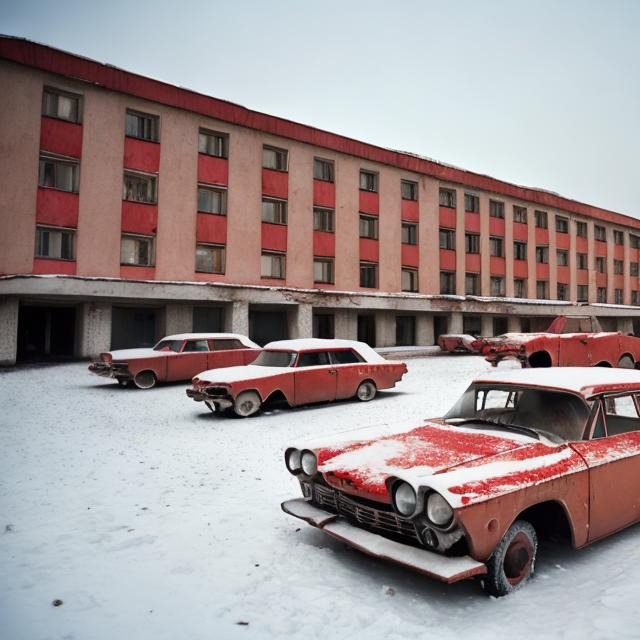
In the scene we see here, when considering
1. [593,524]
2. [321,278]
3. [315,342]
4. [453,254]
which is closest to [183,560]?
[593,524]

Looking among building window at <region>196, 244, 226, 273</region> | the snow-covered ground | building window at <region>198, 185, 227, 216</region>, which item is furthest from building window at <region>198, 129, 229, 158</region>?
the snow-covered ground

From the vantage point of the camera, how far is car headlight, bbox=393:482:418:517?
310 centimetres

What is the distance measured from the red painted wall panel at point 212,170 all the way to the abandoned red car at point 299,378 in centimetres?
1343

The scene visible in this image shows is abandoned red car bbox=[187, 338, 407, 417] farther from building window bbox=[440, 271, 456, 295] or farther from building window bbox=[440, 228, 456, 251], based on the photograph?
building window bbox=[440, 228, 456, 251]

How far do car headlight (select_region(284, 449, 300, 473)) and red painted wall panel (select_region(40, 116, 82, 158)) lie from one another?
18.5 meters

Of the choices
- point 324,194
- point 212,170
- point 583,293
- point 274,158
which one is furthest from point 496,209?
point 212,170

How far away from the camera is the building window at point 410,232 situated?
89.7 feet

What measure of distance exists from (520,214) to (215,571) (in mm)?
33840

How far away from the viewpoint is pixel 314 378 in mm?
9875

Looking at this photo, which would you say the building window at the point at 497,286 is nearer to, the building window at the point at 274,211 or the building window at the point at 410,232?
the building window at the point at 410,232

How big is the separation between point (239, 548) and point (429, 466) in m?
1.66

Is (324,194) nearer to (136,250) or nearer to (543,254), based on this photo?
(136,250)

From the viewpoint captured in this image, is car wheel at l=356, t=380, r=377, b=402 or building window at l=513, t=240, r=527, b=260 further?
building window at l=513, t=240, r=527, b=260

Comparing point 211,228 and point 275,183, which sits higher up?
point 275,183
